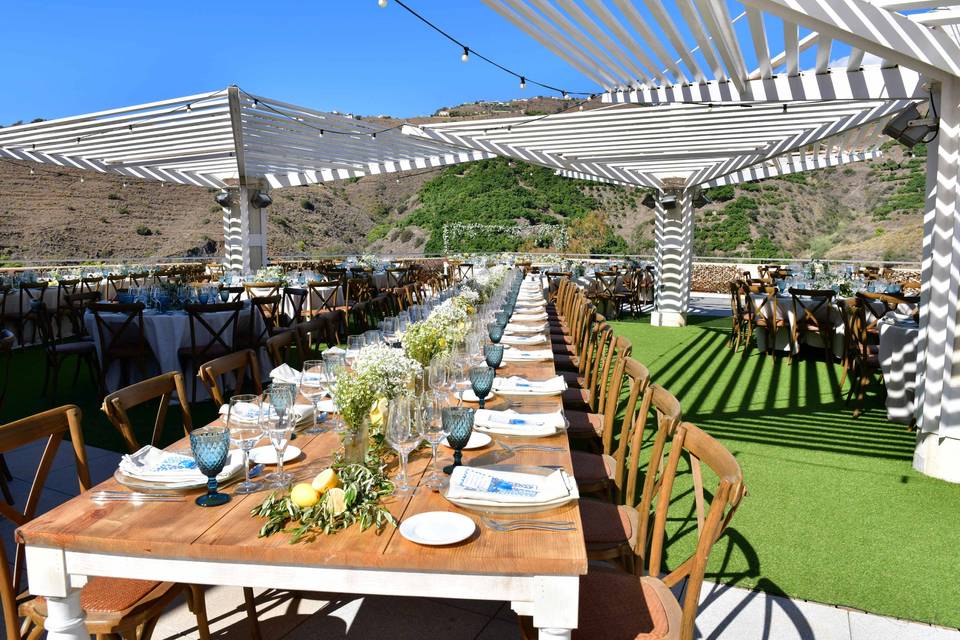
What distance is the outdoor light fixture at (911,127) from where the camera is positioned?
4.27 m

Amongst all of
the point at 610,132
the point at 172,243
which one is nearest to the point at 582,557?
the point at 610,132

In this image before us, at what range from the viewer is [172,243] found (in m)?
36.5

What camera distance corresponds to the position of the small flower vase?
1.81 meters

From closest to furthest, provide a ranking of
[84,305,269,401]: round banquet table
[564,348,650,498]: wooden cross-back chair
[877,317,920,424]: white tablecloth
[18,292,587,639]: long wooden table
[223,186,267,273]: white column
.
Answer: [18,292,587,639]: long wooden table → [564,348,650,498]: wooden cross-back chair → [877,317,920,424]: white tablecloth → [84,305,269,401]: round banquet table → [223,186,267,273]: white column

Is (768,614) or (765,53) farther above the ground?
(765,53)

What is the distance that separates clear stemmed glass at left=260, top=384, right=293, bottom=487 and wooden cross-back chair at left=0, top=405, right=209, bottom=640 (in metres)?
0.45

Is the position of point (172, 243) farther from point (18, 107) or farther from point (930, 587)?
point (930, 587)

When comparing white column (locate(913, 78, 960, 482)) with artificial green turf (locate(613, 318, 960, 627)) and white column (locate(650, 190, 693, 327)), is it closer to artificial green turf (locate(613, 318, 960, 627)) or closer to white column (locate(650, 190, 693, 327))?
artificial green turf (locate(613, 318, 960, 627))

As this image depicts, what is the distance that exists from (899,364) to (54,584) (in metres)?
5.62

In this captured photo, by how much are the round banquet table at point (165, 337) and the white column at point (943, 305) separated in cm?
532

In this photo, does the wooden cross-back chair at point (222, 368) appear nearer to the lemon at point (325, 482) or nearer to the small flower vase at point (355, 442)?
the small flower vase at point (355, 442)

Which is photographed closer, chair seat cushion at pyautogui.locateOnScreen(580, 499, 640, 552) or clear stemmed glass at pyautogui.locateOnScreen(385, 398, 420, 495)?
clear stemmed glass at pyautogui.locateOnScreen(385, 398, 420, 495)

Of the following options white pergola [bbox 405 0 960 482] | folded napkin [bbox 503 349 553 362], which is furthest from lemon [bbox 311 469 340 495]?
white pergola [bbox 405 0 960 482]

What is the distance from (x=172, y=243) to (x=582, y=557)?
3927cm
